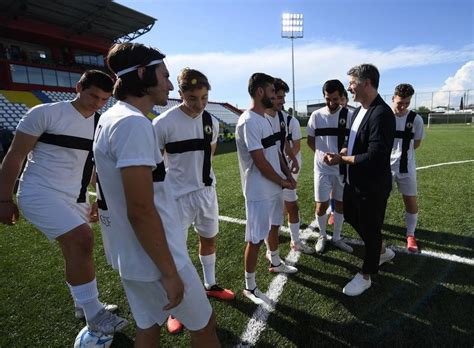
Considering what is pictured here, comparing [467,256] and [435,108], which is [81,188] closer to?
[467,256]

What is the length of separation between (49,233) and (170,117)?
147 cm

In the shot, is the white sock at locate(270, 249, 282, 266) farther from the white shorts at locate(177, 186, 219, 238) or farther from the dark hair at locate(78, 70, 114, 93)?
the dark hair at locate(78, 70, 114, 93)

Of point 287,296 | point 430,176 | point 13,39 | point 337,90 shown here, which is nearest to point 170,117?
point 287,296


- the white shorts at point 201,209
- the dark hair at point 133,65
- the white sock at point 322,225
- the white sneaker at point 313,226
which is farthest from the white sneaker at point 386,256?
the dark hair at point 133,65

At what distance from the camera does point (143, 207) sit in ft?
4.76

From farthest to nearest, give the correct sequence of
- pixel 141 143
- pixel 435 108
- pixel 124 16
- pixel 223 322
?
pixel 435 108, pixel 124 16, pixel 223 322, pixel 141 143

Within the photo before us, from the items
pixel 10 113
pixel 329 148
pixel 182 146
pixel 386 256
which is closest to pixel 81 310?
pixel 182 146

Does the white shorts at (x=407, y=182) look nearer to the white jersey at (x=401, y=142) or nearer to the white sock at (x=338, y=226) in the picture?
the white jersey at (x=401, y=142)

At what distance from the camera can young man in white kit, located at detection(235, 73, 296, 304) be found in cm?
322

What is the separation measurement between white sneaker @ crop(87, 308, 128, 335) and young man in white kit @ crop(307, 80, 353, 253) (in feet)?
8.94

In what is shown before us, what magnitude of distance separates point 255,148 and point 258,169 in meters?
0.25

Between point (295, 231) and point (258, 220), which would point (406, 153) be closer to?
point (295, 231)

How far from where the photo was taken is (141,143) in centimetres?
147

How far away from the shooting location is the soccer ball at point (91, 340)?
272 centimetres
